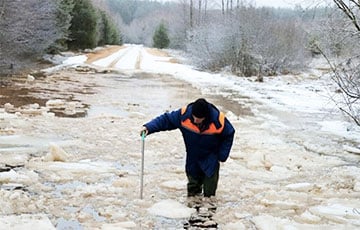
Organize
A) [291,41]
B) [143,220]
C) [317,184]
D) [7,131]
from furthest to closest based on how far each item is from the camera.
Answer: [291,41], [7,131], [317,184], [143,220]

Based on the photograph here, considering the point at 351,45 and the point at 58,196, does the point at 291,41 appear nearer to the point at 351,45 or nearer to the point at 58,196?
the point at 351,45

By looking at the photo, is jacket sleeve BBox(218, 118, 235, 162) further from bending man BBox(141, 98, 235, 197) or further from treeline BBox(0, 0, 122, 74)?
treeline BBox(0, 0, 122, 74)

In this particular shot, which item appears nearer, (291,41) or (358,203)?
(358,203)

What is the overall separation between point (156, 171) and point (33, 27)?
20568mm

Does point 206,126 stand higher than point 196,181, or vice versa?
point 206,126

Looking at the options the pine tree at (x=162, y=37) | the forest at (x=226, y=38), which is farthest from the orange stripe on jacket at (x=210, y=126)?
the pine tree at (x=162, y=37)

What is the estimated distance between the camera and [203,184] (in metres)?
Answer: 6.93

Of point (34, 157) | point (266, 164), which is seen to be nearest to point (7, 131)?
point (34, 157)

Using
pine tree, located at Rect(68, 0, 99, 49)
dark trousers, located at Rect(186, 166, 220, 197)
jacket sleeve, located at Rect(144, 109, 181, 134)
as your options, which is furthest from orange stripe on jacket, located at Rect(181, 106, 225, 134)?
pine tree, located at Rect(68, 0, 99, 49)

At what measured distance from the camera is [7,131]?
1120 centimetres

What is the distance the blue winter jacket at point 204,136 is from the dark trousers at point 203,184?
12 centimetres

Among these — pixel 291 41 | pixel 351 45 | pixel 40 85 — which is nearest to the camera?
pixel 351 45

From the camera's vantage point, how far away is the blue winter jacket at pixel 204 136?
6.41 m

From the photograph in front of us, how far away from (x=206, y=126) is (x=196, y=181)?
895mm
